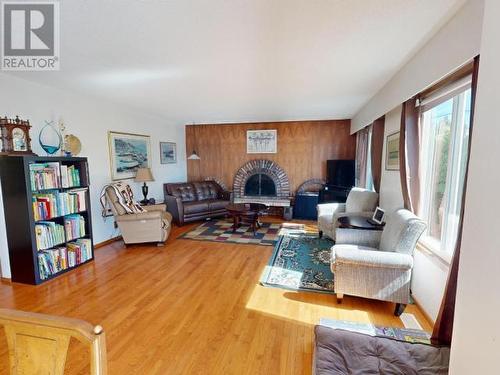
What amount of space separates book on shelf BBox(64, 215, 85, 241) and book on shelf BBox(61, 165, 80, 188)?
44 cm

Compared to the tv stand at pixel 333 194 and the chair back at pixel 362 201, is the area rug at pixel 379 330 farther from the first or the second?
the tv stand at pixel 333 194

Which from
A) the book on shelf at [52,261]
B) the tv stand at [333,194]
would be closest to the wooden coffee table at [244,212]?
the tv stand at [333,194]

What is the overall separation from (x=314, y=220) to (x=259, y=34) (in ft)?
14.4

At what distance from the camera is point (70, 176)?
3242 millimetres

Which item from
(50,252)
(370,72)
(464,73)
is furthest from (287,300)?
(50,252)

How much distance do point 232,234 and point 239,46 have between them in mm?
3279

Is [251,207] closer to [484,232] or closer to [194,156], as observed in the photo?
[194,156]

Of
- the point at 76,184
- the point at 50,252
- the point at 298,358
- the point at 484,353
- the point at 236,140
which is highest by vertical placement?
the point at 236,140

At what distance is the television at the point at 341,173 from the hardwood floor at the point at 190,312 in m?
2.90

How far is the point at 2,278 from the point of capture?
2.95 metres

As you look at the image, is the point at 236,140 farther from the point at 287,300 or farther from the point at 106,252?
the point at 287,300

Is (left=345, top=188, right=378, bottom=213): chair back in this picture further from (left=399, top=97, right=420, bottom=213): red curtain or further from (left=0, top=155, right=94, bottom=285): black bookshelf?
(left=0, top=155, right=94, bottom=285): black bookshelf

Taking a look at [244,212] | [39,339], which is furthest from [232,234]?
[39,339]

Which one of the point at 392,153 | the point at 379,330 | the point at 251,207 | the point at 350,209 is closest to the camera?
the point at 379,330
